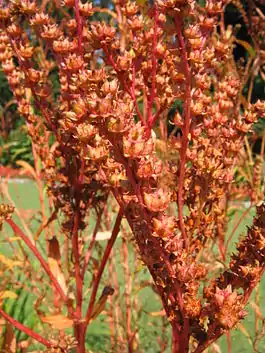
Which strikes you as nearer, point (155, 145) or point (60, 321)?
point (155, 145)

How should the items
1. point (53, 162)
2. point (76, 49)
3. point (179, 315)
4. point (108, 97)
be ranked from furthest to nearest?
point (53, 162) → point (76, 49) → point (179, 315) → point (108, 97)

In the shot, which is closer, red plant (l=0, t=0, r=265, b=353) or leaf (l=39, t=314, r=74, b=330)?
red plant (l=0, t=0, r=265, b=353)

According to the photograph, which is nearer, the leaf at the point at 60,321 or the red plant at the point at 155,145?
the red plant at the point at 155,145

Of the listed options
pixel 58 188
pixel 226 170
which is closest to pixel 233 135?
pixel 226 170

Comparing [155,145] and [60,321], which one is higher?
[155,145]

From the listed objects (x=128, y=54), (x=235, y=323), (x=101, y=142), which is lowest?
(x=235, y=323)

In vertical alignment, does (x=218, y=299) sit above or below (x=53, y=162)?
below

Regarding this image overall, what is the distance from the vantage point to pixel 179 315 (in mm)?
500

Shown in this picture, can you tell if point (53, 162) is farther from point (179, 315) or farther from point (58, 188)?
point (179, 315)

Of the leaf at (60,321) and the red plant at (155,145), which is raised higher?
the red plant at (155,145)

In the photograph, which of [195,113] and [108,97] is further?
[195,113]

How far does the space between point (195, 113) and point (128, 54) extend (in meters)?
0.10

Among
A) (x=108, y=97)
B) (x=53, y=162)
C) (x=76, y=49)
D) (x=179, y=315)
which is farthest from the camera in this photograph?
(x=53, y=162)

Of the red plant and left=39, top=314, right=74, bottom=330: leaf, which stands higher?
the red plant
